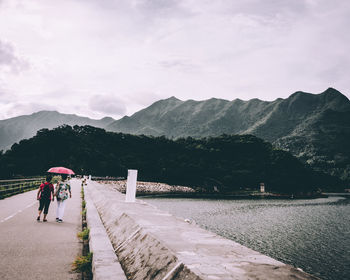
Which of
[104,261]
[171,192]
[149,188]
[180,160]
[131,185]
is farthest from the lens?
[180,160]

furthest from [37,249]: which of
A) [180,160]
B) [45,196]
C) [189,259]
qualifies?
[180,160]

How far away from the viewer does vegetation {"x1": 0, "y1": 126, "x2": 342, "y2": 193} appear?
94812 millimetres

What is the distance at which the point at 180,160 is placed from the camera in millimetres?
117188

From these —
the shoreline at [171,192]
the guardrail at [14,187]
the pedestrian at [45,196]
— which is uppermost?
the pedestrian at [45,196]

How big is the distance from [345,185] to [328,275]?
536 feet

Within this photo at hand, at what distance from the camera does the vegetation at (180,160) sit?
94812 millimetres

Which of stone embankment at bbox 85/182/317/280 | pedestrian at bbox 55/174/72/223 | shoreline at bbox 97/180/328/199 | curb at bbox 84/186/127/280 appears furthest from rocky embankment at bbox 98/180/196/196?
stone embankment at bbox 85/182/317/280

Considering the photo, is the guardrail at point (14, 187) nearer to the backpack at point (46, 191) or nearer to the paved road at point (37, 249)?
the backpack at point (46, 191)

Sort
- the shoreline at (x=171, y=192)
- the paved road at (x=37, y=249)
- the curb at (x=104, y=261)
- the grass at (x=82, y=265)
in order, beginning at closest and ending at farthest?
the curb at (x=104, y=261), the paved road at (x=37, y=249), the grass at (x=82, y=265), the shoreline at (x=171, y=192)

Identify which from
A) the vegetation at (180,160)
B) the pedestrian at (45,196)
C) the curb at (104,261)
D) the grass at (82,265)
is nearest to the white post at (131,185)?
the pedestrian at (45,196)

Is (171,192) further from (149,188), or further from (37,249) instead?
(37,249)

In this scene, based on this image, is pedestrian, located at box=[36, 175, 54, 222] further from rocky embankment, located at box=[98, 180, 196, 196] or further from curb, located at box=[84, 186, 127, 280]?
rocky embankment, located at box=[98, 180, 196, 196]

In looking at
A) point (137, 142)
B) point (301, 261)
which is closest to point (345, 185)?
point (137, 142)

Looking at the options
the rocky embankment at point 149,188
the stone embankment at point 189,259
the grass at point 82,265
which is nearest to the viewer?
the stone embankment at point 189,259
